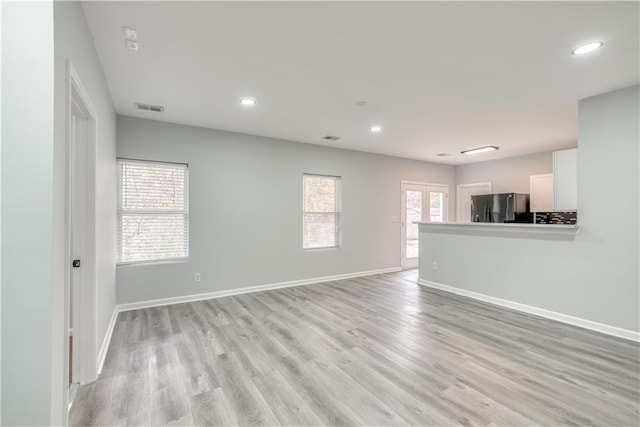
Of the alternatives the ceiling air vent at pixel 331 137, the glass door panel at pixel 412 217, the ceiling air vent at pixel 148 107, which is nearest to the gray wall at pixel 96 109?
the ceiling air vent at pixel 148 107

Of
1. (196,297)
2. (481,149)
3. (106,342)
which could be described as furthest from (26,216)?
(481,149)

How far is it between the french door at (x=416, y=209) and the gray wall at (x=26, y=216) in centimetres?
603

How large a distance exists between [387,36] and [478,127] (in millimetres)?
2875

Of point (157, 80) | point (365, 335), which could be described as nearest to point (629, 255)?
point (365, 335)

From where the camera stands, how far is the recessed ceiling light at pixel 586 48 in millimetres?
2197

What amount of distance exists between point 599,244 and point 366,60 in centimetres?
321

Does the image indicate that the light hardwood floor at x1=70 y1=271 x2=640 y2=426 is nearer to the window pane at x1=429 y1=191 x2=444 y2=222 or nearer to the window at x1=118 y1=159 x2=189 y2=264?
the window at x1=118 y1=159 x2=189 y2=264

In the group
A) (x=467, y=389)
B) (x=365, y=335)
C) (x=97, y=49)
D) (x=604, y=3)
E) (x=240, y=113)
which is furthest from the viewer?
(x=240, y=113)

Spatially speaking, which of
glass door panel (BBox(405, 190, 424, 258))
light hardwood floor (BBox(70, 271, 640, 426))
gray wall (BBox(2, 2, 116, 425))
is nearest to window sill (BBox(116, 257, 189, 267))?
light hardwood floor (BBox(70, 271, 640, 426))

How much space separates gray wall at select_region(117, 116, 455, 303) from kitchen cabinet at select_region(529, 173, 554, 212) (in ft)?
10.3

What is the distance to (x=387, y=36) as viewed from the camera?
6.87ft

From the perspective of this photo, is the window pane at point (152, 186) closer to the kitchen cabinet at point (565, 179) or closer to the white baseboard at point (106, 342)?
the white baseboard at point (106, 342)

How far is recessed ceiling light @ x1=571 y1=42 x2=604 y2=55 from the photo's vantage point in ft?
7.21

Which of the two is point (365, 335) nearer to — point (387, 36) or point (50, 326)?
point (50, 326)
